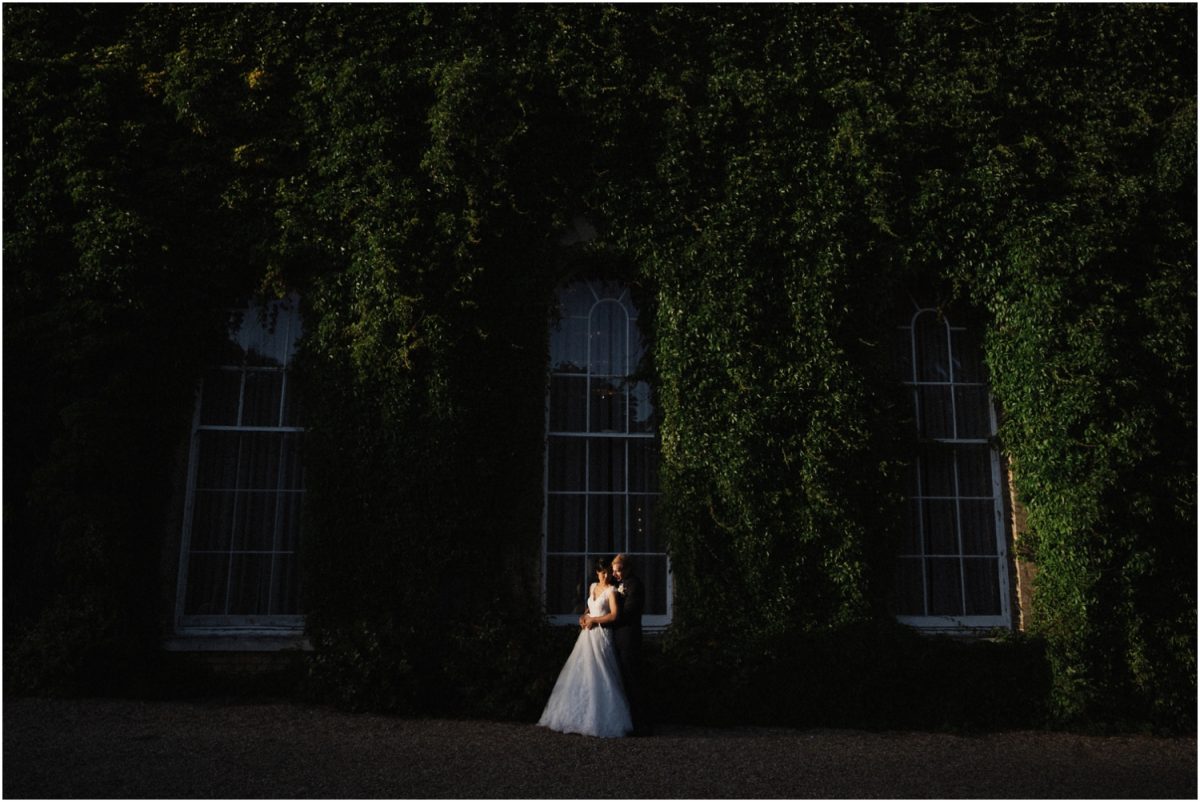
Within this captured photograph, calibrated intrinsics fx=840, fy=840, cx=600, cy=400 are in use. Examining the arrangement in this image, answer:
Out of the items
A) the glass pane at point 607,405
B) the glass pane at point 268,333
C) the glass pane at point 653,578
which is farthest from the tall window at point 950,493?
the glass pane at point 268,333

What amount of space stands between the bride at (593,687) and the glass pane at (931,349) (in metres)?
4.45

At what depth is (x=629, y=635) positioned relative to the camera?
6.97 metres

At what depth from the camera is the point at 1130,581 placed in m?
7.76

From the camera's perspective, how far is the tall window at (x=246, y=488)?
8.12 metres

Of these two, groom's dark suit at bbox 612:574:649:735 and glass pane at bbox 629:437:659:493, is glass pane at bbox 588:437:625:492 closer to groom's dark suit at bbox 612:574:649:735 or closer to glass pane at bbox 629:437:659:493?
glass pane at bbox 629:437:659:493

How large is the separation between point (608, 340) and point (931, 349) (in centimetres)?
354

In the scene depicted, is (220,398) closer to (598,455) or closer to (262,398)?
(262,398)

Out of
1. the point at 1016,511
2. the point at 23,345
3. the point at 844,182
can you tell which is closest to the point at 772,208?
the point at 844,182

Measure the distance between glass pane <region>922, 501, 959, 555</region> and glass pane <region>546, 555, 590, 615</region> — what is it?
141 inches

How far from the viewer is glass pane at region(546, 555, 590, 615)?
8.30 m

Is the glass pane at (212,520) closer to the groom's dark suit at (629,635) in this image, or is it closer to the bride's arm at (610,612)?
the bride's arm at (610,612)

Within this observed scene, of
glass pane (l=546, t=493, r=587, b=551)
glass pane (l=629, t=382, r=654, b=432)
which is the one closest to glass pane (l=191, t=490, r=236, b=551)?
glass pane (l=546, t=493, r=587, b=551)

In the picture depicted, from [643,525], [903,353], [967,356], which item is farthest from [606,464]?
[967,356]

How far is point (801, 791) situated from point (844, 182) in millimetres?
6070
